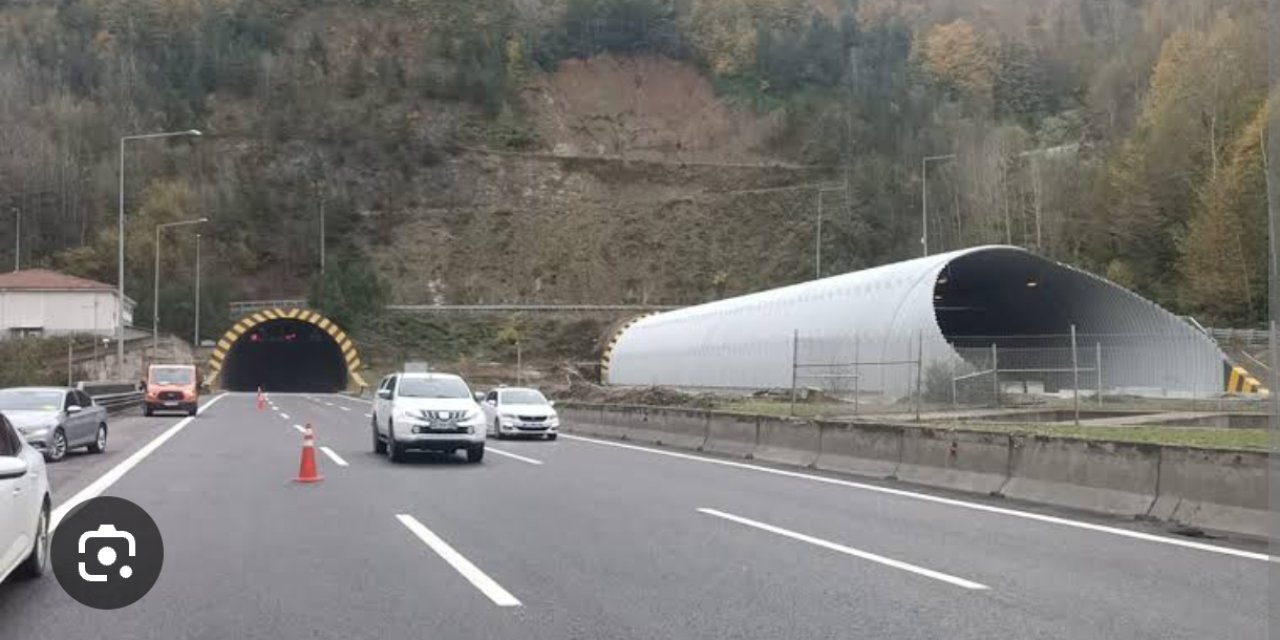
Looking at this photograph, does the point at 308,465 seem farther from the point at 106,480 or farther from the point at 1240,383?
the point at 1240,383

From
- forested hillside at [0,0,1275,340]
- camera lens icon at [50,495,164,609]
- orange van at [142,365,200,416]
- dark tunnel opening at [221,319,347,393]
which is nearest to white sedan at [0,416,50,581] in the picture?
camera lens icon at [50,495,164,609]

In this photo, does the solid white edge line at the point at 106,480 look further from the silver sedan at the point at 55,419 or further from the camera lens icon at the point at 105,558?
the silver sedan at the point at 55,419

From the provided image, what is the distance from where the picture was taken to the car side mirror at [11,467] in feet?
24.7

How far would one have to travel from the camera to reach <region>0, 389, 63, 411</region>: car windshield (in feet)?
71.7

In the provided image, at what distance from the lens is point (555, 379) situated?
74562 mm

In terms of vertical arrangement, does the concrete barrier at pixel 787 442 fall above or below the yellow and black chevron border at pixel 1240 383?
below

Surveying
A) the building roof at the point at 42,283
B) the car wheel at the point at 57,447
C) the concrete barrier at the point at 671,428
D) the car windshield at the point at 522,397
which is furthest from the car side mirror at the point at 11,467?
the building roof at the point at 42,283

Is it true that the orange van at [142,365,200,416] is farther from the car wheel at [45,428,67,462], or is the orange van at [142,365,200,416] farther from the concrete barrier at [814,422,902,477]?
the concrete barrier at [814,422,902,477]

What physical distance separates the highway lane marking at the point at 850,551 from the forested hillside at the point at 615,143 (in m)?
53.2

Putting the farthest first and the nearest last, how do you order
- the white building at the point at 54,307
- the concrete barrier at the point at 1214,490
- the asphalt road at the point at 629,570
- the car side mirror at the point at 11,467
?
the white building at the point at 54,307
the concrete barrier at the point at 1214,490
the asphalt road at the point at 629,570
the car side mirror at the point at 11,467

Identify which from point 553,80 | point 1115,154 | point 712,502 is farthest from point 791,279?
point 712,502

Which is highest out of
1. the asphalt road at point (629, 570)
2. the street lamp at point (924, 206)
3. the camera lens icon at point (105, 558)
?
the street lamp at point (924, 206)

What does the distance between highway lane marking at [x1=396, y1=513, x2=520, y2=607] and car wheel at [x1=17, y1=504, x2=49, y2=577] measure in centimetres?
327

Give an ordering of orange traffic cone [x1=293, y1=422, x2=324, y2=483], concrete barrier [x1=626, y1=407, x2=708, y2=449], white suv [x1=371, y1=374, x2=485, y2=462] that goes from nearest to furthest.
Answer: orange traffic cone [x1=293, y1=422, x2=324, y2=483]
white suv [x1=371, y1=374, x2=485, y2=462]
concrete barrier [x1=626, y1=407, x2=708, y2=449]
